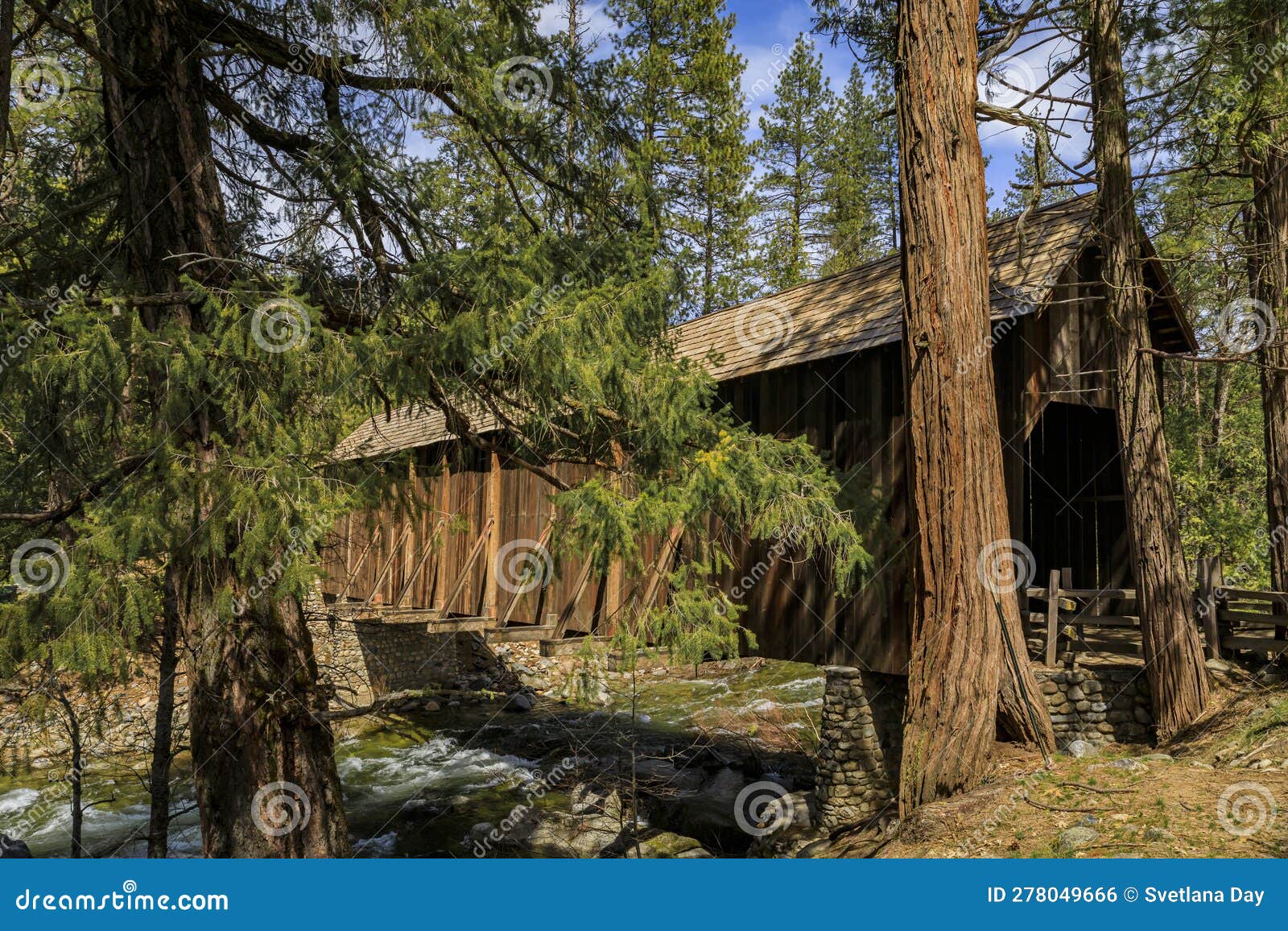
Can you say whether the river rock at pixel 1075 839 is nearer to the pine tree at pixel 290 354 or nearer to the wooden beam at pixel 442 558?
the pine tree at pixel 290 354

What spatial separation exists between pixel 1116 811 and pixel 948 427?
96.4 inches

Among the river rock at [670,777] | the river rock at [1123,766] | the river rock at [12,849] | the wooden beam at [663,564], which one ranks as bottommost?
the river rock at [12,849]

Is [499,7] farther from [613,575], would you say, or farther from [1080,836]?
[1080,836]

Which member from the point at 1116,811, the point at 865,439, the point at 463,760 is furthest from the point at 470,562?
the point at 1116,811

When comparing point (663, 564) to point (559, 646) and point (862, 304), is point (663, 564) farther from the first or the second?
point (862, 304)

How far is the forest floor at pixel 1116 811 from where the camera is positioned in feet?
14.8

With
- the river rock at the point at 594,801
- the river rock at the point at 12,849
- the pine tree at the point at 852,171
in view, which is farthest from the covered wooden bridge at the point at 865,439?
the pine tree at the point at 852,171

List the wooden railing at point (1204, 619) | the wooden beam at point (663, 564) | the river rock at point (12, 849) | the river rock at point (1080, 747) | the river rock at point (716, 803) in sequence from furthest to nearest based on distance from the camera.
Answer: the river rock at point (716, 803)
the river rock at point (12, 849)
the wooden railing at point (1204, 619)
the river rock at point (1080, 747)
the wooden beam at point (663, 564)

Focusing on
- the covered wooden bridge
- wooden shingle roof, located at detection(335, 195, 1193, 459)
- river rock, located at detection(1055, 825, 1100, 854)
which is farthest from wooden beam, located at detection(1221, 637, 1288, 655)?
river rock, located at detection(1055, 825, 1100, 854)

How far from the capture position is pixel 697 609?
5.16 m

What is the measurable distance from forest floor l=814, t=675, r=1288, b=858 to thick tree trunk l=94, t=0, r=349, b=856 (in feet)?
11.8

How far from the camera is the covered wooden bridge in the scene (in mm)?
7895

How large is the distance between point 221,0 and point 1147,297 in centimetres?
899

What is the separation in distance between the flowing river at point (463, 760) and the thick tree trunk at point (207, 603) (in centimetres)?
391
